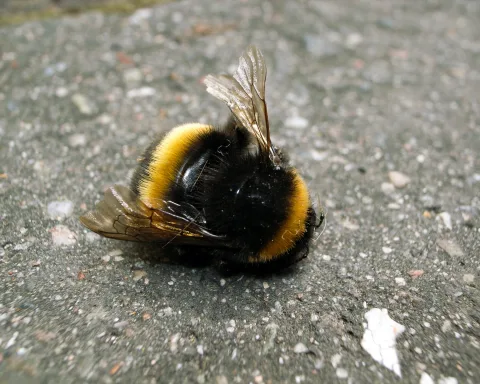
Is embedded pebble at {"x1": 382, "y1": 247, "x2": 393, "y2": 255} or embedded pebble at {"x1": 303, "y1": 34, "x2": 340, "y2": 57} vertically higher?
embedded pebble at {"x1": 303, "y1": 34, "x2": 340, "y2": 57}

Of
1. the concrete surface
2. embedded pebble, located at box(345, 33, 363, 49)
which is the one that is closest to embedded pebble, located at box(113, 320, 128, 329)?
the concrete surface

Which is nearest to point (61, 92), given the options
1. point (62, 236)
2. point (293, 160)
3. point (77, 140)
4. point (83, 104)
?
point (83, 104)

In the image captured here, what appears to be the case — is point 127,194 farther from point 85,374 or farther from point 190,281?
point 85,374

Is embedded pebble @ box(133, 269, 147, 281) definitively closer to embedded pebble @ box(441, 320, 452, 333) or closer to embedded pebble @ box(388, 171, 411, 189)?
embedded pebble @ box(441, 320, 452, 333)

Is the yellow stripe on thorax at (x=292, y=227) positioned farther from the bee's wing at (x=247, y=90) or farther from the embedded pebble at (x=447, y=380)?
the embedded pebble at (x=447, y=380)

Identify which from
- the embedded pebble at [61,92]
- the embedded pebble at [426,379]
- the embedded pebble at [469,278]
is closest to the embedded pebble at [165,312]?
the embedded pebble at [426,379]
